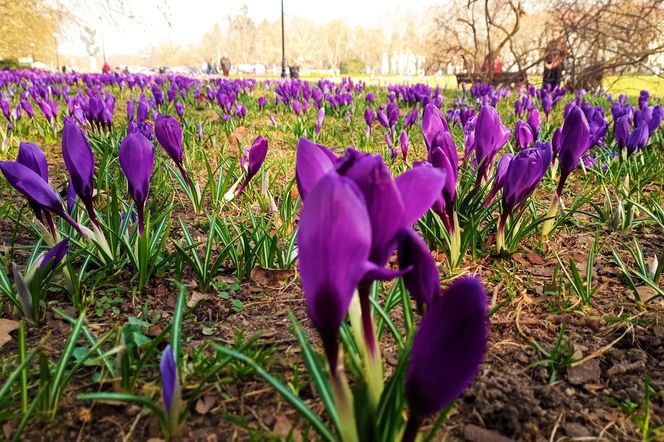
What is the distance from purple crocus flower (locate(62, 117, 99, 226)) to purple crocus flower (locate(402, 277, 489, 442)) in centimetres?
123

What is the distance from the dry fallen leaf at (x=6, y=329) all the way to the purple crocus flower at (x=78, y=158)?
1.47 feet

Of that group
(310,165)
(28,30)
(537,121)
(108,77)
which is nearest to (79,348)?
(310,165)

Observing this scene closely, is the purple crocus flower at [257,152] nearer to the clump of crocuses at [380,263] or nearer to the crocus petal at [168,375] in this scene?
the crocus petal at [168,375]

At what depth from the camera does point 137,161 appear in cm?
156

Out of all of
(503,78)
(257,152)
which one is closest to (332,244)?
(257,152)

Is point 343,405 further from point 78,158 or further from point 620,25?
point 620,25

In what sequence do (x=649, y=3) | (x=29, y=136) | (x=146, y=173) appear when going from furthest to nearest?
(x=649, y=3), (x=29, y=136), (x=146, y=173)

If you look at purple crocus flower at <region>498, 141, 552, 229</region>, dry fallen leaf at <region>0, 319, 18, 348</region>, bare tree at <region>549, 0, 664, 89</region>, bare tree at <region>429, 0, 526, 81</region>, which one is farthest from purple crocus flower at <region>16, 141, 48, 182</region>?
bare tree at <region>429, 0, 526, 81</region>

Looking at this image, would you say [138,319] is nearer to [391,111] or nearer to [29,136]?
[391,111]

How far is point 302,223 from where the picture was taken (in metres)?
0.62

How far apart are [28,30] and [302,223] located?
3674 cm

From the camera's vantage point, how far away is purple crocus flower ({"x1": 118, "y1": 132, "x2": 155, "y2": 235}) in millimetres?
1522

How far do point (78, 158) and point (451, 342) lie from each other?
4.32 ft

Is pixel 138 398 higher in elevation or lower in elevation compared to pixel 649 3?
lower
